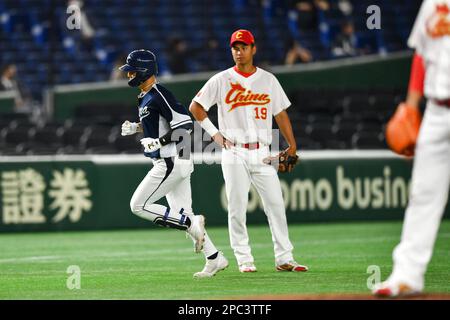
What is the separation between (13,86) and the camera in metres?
20.3

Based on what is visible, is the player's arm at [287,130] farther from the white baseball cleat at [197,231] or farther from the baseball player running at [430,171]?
the baseball player running at [430,171]

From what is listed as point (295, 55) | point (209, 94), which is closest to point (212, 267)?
point (209, 94)

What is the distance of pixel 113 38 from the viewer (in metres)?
23.8

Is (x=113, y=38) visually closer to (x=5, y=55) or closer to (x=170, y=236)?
Answer: (x=5, y=55)

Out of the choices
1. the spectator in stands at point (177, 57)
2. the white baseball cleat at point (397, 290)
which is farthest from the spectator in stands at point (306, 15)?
the white baseball cleat at point (397, 290)

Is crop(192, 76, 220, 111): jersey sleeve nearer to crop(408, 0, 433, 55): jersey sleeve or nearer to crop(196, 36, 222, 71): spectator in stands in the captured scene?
crop(408, 0, 433, 55): jersey sleeve

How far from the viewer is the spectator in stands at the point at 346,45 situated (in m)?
21.8

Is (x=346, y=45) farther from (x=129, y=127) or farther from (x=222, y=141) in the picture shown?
(x=129, y=127)

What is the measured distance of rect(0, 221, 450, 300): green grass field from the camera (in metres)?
8.21

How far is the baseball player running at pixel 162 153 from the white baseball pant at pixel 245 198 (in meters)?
0.40

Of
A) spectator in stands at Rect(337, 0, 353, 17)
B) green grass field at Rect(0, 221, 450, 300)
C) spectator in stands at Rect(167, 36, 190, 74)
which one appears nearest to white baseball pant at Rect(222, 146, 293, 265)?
green grass field at Rect(0, 221, 450, 300)

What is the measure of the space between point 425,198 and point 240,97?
3517 millimetres

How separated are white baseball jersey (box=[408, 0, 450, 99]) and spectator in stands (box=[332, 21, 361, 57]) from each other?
15131mm
